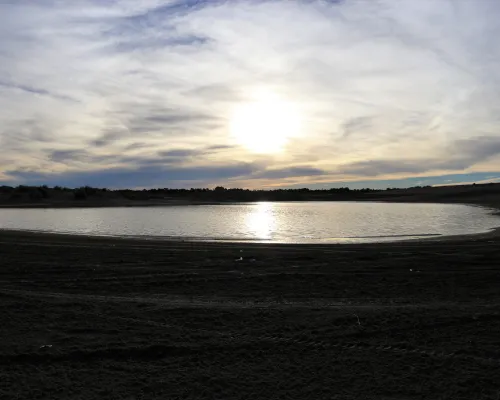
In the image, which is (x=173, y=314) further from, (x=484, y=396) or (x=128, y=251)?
(x=128, y=251)

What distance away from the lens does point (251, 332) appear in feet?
17.8

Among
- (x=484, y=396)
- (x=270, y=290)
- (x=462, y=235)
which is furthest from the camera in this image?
(x=462, y=235)

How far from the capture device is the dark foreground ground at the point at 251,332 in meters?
4.05

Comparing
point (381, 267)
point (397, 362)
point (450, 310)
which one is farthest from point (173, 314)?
point (381, 267)

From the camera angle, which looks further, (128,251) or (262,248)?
(262,248)

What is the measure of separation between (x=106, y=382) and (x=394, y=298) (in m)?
4.67

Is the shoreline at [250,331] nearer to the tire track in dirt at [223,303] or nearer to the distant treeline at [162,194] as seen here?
the tire track in dirt at [223,303]

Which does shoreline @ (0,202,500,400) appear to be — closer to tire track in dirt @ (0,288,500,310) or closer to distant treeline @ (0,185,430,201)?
tire track in dirt @ (0,288,500,310)

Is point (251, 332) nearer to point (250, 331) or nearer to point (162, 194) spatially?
point (250, 331)

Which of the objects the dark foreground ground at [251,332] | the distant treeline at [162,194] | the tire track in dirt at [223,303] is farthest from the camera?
the distant treeline at [162,194]

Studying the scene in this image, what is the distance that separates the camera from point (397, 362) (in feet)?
14.9

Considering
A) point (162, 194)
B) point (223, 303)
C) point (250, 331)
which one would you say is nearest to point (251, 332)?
point (250, 331)

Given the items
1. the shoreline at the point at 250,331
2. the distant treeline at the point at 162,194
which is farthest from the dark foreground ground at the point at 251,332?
the distant treeline at the point at 162,194

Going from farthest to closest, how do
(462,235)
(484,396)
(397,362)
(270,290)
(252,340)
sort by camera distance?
(462,235) < (270,290) < (252,340) < (397,362) < (484,396)
